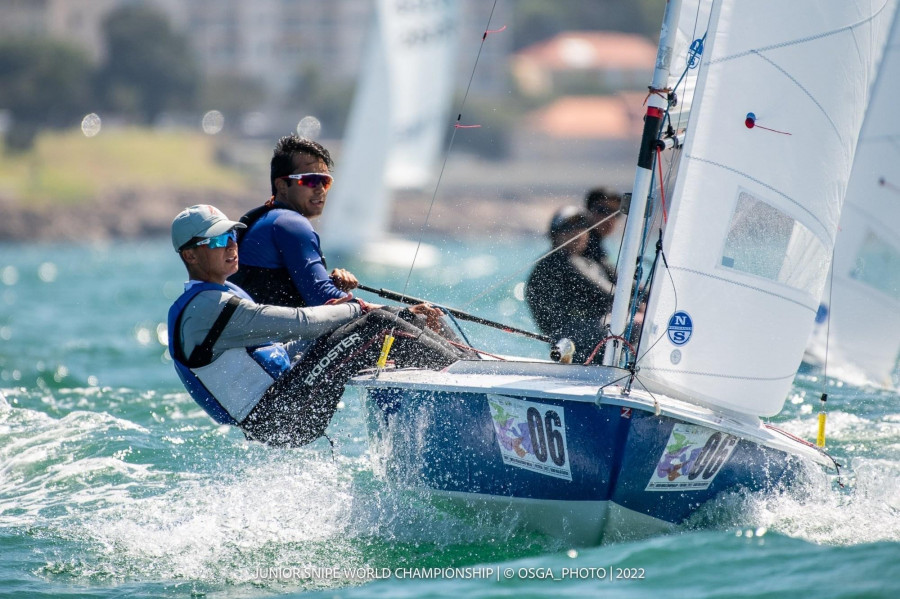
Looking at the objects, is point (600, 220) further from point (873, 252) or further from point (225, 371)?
point (873, 252)

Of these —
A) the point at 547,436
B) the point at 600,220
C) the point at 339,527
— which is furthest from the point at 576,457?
the point at 600,220

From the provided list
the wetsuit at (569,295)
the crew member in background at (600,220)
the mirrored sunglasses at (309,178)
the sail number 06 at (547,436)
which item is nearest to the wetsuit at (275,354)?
the mirrored sunglasses at (309,178)

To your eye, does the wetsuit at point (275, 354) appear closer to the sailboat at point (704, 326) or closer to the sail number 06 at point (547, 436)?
the sailboat at point (704, 326)

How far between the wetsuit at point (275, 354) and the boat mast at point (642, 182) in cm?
70

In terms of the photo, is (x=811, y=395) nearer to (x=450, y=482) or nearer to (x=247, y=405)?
(x=450, y=482)

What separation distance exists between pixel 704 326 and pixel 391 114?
19948 mm

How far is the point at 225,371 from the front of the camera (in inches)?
165

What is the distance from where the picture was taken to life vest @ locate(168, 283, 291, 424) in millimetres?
4078

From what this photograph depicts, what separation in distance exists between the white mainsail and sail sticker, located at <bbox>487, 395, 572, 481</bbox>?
3858mm

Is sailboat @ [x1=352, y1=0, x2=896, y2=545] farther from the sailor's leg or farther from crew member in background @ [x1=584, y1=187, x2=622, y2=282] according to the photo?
crew member in background @ [x1=584, y1=187, x2=622, y2=282]

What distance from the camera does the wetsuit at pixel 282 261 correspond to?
443cm

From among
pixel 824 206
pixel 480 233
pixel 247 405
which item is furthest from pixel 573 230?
pixel 480 233

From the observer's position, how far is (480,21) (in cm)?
7006

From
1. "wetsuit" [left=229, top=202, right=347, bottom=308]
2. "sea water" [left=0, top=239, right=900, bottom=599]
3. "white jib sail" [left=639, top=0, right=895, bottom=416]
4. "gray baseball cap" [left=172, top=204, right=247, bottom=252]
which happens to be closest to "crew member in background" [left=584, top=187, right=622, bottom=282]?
"sea water" [left=0, top=239, right=900, bottom=599]
